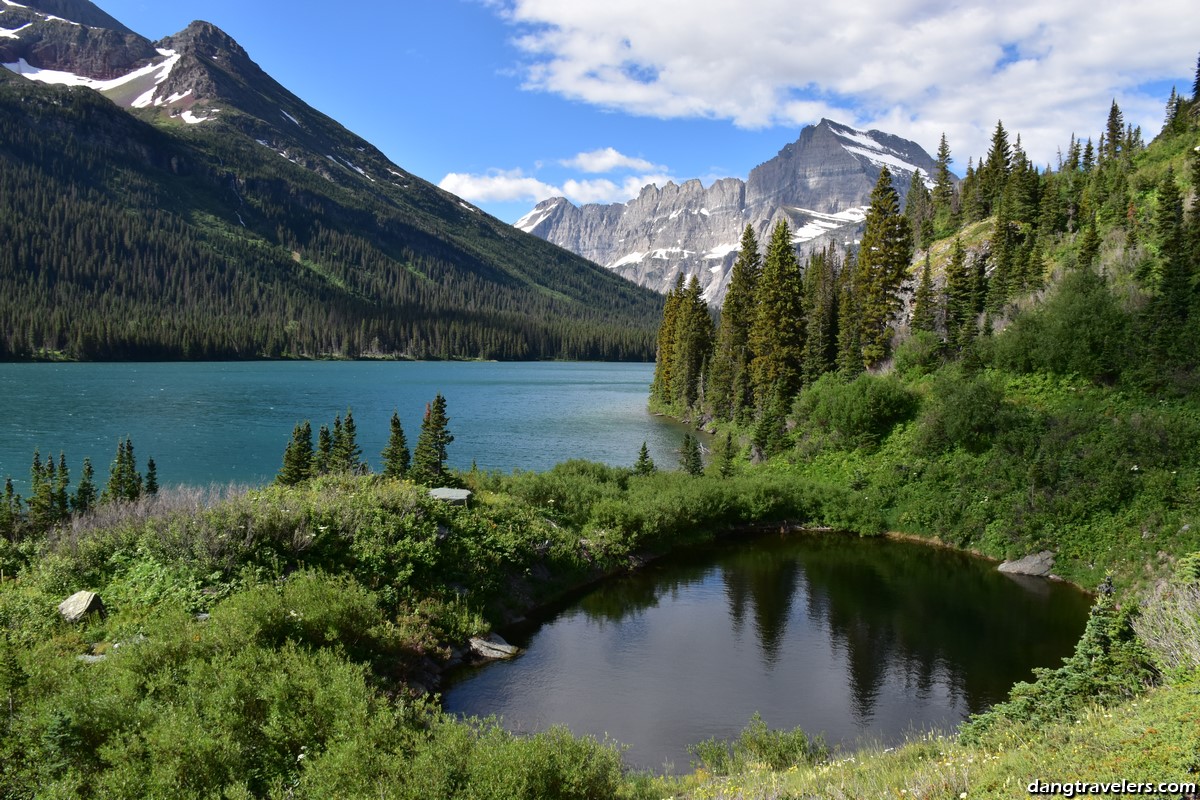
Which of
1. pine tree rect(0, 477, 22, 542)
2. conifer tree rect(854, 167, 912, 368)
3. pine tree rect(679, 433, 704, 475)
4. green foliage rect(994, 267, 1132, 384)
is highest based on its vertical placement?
conifer tree rect(854, 167, 912, 368)

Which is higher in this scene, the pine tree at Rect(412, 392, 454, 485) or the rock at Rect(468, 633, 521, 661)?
the pine tree at Rect(412, 392, 454, 485)

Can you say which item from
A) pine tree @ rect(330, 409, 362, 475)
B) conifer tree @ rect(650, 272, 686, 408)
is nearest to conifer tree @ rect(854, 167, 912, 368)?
pine tree @ rect(330, 409, 362, 475)

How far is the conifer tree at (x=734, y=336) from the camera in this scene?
2894 inches

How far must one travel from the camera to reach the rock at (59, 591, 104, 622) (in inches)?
706

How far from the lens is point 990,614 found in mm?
28297

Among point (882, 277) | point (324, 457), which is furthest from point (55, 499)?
point (882, 277)

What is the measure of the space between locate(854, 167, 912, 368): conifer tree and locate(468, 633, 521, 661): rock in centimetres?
4026

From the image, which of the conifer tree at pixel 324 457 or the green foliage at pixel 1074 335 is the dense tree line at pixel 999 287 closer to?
the green foliage at pixel 1074 335

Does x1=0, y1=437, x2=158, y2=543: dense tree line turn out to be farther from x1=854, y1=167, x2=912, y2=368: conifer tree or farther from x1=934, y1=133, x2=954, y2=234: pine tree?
x1=934, y1=133, x2=954, y2=234: pine tree

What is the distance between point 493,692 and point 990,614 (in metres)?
20.1

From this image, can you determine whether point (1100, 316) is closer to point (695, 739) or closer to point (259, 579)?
point (695, 739)

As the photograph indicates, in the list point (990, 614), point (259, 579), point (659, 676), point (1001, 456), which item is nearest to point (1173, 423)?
point (1001, 456)

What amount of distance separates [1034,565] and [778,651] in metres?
16.1

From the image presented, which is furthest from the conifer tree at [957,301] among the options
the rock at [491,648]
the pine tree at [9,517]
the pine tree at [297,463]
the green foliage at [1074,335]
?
the pine tree at [9,517]
